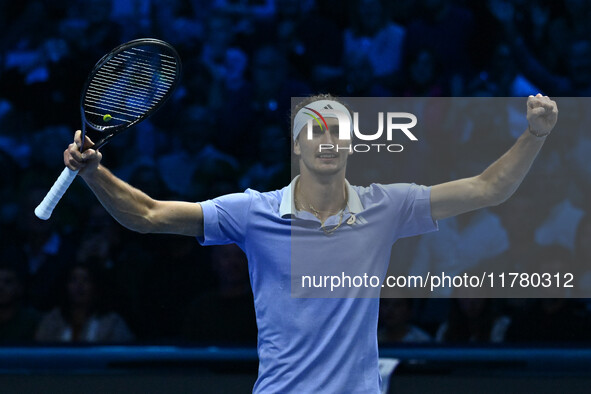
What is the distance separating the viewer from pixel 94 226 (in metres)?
4.57

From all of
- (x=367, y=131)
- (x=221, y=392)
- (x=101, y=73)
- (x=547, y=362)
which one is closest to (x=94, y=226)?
(x=221, y=392)

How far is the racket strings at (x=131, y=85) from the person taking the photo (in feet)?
8.94

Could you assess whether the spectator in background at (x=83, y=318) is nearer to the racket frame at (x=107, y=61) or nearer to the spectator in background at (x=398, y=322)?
the spectator in background at (x=398, y=322)

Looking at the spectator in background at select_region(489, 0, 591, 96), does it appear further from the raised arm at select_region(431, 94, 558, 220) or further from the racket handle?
the racket handle

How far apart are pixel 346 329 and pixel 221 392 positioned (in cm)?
178

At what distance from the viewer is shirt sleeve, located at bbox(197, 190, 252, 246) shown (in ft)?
8.00

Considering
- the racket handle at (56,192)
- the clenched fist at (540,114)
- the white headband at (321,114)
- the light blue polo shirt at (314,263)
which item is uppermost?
the clenched fist at (540,114)

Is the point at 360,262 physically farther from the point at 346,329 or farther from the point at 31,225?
the point at 31,225

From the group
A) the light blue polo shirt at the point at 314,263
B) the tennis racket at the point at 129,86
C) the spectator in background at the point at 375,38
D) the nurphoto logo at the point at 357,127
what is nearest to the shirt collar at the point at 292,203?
the light blue polo shirt at the point at 314,263

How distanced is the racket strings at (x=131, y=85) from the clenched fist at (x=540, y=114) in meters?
1.06

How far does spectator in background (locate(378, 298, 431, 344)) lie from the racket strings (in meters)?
1.86

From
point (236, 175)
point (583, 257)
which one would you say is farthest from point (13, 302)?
point (583, 257)

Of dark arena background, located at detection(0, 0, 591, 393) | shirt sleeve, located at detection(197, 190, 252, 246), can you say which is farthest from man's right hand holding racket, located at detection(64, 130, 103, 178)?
dark arena background, located at detection(0, 0, 591, 393)

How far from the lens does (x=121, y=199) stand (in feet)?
7.64
